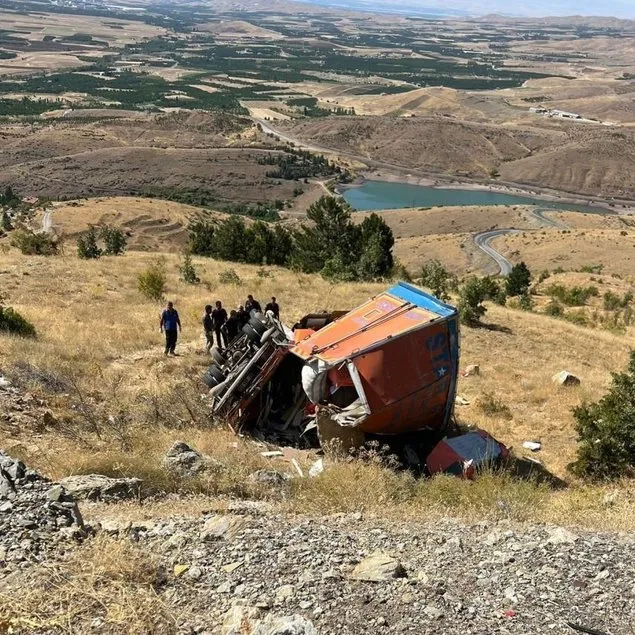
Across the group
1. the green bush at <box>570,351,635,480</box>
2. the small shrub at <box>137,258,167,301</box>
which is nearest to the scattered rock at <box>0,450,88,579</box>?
the green bush at <box>570,351,635,480</box>

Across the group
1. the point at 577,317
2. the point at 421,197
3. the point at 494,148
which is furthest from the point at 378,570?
the point at 494,148

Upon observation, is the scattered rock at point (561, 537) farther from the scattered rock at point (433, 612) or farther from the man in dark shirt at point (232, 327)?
the man in dark shirt at point (232, 327)

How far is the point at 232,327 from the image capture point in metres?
12.3

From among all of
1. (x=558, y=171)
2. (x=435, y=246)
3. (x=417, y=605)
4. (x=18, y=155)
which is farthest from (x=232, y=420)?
(x=558, y=171)

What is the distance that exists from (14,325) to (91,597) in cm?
1026

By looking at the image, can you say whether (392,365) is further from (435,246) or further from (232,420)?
(435,246)

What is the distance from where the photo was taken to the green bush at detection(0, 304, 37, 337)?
1277 cm

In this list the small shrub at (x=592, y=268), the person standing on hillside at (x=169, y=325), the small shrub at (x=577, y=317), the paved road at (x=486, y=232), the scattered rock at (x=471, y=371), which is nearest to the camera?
the person standing on hillside at (x=169, y=325)

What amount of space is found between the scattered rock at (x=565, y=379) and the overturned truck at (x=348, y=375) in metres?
4.44

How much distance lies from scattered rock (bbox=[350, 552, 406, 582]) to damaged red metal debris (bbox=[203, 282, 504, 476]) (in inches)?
152

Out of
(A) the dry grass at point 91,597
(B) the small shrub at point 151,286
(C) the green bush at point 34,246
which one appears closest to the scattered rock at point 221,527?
(A) the dry grass at point 91,597

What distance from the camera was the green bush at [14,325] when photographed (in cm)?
1277

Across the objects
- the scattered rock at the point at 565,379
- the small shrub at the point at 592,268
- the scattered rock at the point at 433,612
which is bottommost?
the small shrub at the point at 592,268

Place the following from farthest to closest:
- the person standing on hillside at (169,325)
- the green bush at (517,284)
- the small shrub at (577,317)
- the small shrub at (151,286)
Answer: the green bush at (517,284) < the small shrub at (577,317) < the small shrub at (151,286) < the person standing on hillside at (169,325)
